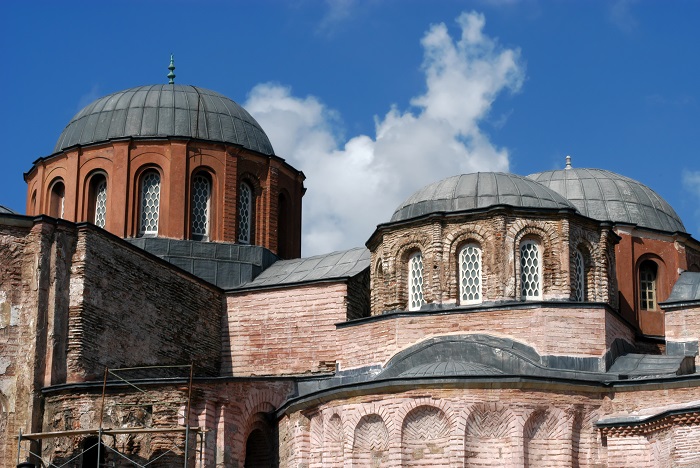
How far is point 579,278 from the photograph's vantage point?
111 ft

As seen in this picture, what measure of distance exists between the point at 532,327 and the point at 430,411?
3423 millimetres

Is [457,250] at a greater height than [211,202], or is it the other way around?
[211,202]

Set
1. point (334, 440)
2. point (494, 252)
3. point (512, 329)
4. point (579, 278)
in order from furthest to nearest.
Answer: point (579, 278)
point (494, 252)
point (512, 329)
point (334, 440)

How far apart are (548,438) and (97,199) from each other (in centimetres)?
1543

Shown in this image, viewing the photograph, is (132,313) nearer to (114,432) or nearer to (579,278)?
(114,432)

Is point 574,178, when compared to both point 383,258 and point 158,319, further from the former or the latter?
point 158,319

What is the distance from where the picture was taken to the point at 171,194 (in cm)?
3872

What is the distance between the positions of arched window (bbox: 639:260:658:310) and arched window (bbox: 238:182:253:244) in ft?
35.4

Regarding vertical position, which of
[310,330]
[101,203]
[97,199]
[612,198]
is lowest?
[310,330]

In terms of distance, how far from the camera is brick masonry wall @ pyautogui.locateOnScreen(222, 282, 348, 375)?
119 feet

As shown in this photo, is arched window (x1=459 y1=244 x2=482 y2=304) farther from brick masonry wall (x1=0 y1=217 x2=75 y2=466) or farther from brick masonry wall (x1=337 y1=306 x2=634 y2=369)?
brick masonry wall (x1=0 y1=217 x2=75 y2=466)

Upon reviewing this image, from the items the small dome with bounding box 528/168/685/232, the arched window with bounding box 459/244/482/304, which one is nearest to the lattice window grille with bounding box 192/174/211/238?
the arched window with bounding box 459/244/482/304

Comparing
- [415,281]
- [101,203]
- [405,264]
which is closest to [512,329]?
[415,281]

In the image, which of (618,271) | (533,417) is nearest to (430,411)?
(533,417)
